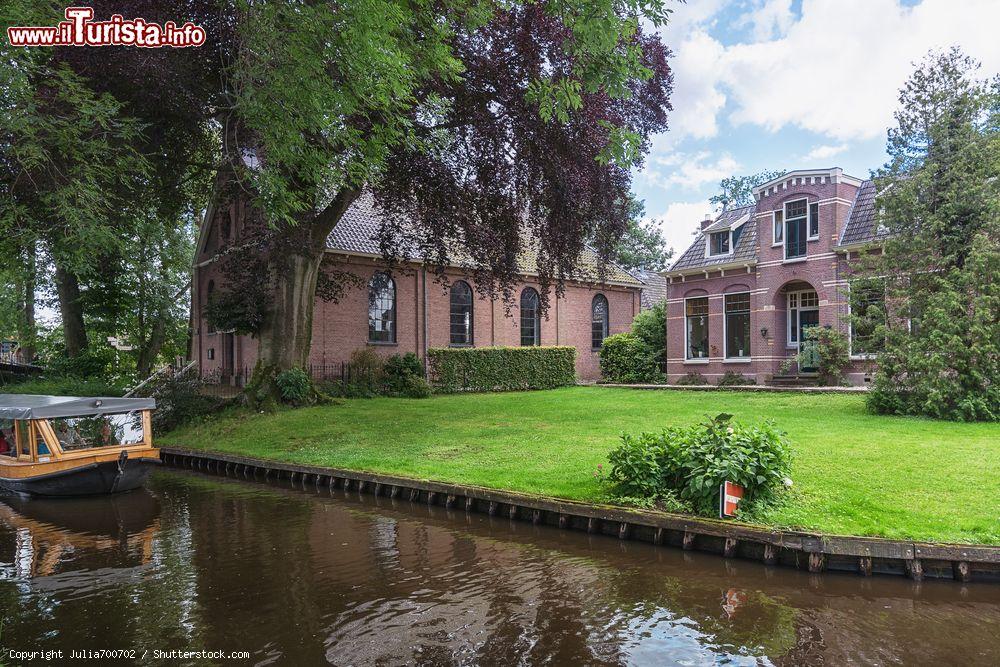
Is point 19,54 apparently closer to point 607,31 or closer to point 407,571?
point 607,31

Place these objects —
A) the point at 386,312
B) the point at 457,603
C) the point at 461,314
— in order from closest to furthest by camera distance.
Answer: the point at 457,603 → the point at 386,312 → the point at 461,314

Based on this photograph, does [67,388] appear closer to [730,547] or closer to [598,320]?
[730,547]

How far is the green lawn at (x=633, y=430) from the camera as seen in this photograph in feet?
23.9

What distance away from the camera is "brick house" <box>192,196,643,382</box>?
76.7 ft

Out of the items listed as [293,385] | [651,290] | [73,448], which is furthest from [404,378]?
[651,290]

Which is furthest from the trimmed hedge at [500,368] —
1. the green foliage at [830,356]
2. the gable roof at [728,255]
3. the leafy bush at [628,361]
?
the green foliage at [830,356]

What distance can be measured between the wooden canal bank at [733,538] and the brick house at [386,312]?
12.6 metres

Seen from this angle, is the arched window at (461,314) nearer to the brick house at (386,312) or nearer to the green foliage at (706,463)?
the brick house at (386,312)

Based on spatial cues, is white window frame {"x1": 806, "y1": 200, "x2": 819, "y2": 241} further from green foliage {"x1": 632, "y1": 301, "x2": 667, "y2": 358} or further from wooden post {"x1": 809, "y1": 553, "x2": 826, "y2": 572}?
wooden post {"x1": 809, "y1": 553, "x2": 826, "y2": 572}

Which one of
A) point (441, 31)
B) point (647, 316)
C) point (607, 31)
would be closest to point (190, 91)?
point (441, 31)

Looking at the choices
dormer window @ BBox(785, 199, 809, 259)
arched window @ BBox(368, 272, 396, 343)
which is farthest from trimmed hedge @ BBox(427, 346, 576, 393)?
dormer window @ BBox(785, 199, 809, 259)

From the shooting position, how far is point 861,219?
67.8 ft

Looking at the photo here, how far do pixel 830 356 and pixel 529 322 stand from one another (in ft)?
42.9

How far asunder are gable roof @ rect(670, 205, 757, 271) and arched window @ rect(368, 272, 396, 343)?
11.6m
